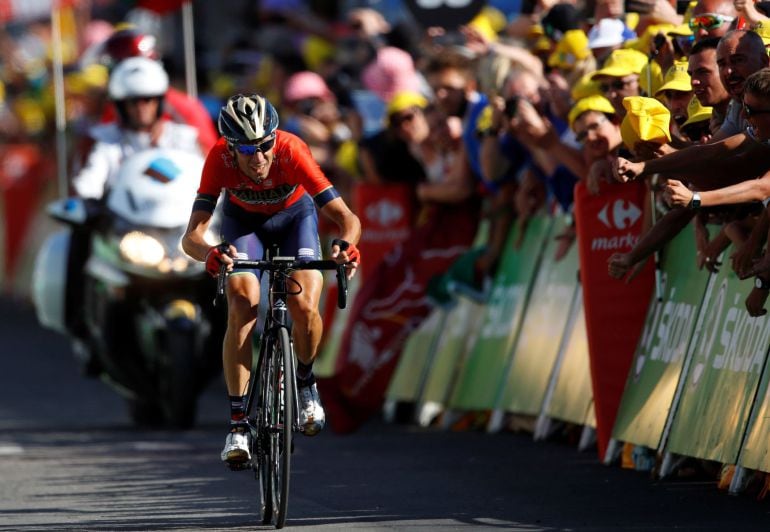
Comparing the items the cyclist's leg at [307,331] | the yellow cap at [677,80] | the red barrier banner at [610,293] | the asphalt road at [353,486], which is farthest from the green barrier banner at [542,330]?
the cyclist's leg at [307,331]

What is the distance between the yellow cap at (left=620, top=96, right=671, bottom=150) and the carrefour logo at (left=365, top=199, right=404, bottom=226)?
19.5 feet

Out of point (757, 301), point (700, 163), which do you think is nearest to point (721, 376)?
point (757, 301)

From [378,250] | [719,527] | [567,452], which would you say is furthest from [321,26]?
[719,527]

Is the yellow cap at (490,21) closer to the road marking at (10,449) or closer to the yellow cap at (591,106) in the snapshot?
the yellow cap at (591,106)

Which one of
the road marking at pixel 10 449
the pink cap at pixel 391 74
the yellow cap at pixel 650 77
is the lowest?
the road marking at pixel 10 449

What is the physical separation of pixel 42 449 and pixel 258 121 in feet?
15.8

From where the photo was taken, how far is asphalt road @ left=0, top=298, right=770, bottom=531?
9547mm

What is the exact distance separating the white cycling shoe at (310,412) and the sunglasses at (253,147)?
1.14m

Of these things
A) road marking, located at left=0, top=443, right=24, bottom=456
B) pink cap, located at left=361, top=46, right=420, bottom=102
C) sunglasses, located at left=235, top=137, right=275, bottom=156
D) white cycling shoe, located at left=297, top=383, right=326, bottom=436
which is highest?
pink cap, located at left=361, top=46, right=420, bottom=102

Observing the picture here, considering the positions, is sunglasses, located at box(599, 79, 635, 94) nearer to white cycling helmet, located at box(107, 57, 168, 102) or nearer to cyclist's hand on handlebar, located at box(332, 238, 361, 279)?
cyclist's hand on handlebar, located at box(332, 238, 361, 279)

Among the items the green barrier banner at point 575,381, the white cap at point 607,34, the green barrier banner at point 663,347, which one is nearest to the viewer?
the green barrier banner at point 663,347

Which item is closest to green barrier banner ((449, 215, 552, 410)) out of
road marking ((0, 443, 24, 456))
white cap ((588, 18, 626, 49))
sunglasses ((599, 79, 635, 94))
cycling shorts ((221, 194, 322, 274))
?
white cap ((588, 18, 626, 49))

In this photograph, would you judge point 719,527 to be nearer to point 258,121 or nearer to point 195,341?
point 258,121

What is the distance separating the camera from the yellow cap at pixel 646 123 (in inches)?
405
